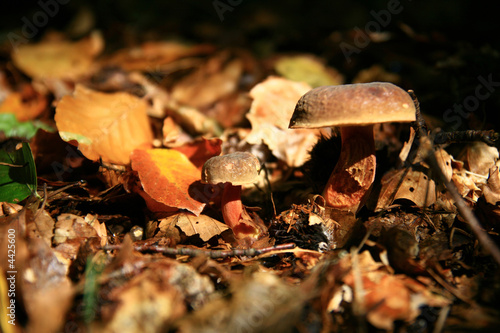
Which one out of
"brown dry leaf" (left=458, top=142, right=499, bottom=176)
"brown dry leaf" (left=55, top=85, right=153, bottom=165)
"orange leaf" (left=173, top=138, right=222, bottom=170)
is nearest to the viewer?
"brown dry leaf" (left=458, top=142, right=499, bottom=176)

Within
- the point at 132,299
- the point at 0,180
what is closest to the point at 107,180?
the point at 0,180

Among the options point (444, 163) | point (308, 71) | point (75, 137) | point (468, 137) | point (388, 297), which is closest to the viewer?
point (388, 297)

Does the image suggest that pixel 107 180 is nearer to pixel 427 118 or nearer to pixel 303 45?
pixel 427 118

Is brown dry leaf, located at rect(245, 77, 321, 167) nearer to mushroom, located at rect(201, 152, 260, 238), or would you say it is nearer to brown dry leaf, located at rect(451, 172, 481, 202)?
mushroom, located at rect(201, 152, 260, 238)

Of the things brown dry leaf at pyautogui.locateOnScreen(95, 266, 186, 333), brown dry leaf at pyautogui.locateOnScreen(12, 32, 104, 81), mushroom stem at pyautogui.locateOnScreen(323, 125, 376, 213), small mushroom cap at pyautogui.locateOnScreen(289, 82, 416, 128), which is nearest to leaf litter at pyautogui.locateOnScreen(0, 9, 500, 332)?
brown dry leaf at pyautogui.locateOnScreen(95, 266, 186, 333)

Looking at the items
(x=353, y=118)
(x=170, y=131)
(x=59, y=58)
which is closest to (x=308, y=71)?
(x=170, y=131)

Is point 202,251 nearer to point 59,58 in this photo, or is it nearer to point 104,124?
point 104,124

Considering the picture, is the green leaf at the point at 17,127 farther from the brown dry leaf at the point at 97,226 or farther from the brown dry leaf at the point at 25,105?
the brown dry leaf at the point at 97,226
